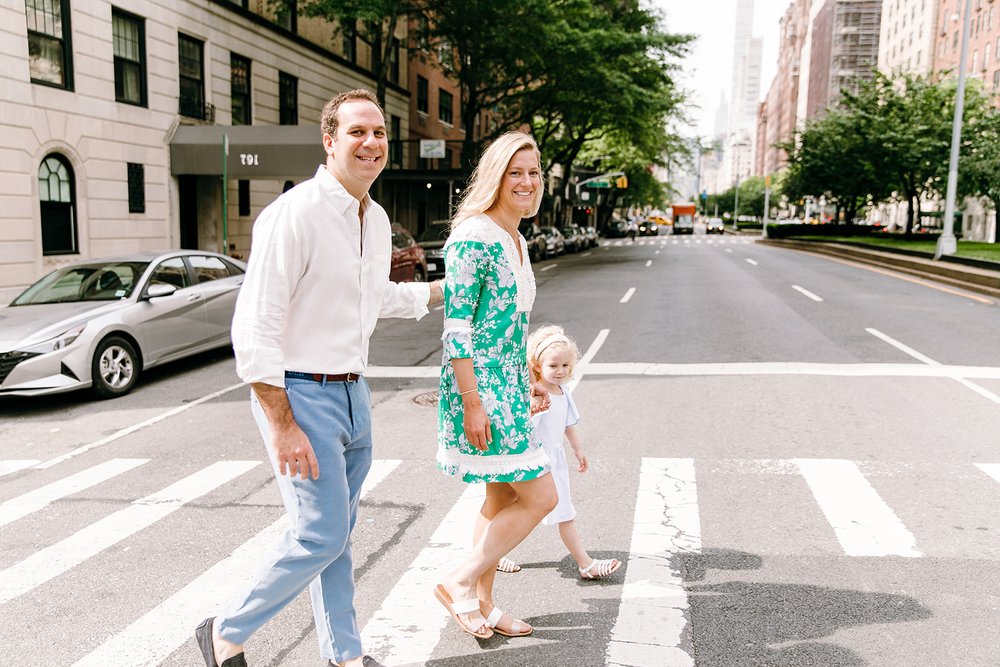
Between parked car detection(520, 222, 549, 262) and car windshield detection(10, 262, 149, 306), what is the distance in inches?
897

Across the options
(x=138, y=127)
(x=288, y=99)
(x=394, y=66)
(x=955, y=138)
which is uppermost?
(x=394, y=66)

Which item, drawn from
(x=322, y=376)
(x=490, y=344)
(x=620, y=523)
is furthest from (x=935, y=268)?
(x=322, y=376)

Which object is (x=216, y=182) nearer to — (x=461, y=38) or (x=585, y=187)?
(x=461, y=38)

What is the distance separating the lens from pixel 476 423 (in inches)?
120

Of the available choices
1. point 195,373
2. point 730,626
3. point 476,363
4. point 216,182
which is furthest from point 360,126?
point 216,182

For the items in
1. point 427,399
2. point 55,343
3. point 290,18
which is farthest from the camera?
point 290,18

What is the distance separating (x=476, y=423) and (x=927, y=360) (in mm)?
8810

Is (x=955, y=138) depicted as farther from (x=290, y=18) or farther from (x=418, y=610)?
(x=418, y=610)

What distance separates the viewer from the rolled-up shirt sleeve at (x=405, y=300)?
336cm

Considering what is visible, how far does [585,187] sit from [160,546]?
6642 cm

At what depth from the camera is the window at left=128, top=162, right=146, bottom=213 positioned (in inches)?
755

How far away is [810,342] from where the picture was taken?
11398mm

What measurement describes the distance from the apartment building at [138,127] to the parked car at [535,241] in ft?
34.5

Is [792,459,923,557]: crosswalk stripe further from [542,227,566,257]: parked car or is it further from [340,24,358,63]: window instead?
[542,227,566,257]: parked car
